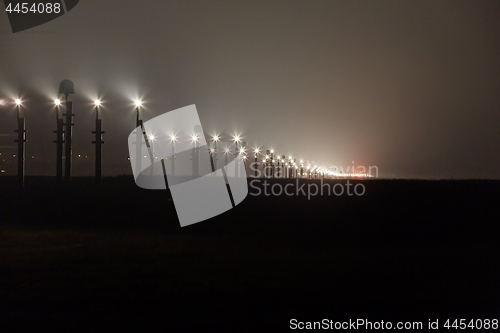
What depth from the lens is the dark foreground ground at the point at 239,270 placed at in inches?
456

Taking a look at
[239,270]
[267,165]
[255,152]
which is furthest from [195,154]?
[239,270]

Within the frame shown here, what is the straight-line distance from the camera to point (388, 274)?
15812 mm

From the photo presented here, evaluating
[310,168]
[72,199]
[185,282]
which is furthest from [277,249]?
[310,168]

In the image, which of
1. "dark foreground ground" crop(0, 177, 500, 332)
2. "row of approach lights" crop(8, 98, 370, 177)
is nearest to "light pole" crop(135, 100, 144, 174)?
"row of approach lights" crop(8, 98, 370, 177)

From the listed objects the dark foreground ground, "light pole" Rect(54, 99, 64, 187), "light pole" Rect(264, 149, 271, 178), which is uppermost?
"light pole" Rect(264, 149, 271, 178)

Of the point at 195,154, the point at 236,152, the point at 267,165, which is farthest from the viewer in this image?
the point at 267,165

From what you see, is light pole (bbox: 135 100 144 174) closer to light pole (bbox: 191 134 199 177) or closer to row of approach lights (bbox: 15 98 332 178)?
row of approach lights (bbox: 15 98 332 178)

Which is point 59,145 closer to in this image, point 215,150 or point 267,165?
point 215,150

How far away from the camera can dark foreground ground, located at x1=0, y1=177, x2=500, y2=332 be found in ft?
38.0

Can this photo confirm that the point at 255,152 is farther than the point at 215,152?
Yes

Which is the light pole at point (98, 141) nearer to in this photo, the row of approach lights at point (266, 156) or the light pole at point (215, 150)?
the row of approach lights at point (266, 156)

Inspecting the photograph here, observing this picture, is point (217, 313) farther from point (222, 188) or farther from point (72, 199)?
point (222, 188)

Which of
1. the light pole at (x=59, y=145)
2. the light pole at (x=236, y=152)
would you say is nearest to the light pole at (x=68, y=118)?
the light pole at (x=59, y=145)

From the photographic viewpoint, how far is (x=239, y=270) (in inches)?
626
